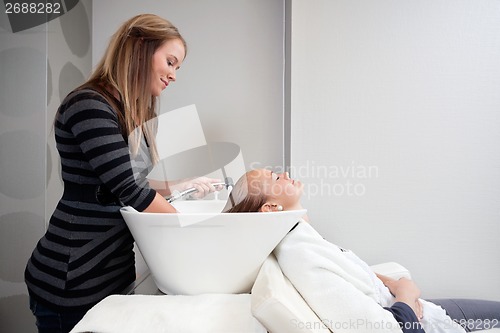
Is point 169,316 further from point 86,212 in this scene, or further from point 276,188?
point 276,188

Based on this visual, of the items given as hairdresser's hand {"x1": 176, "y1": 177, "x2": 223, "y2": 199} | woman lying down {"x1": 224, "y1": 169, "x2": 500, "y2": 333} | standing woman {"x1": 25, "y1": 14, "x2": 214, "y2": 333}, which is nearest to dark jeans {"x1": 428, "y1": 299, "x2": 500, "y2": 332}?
woman lying down {"x1": 224, "y1": 169, "x2": 500, "y2": 333}

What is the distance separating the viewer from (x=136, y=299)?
85 centimetres

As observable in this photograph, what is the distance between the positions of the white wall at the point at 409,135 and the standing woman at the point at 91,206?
3.30 feet

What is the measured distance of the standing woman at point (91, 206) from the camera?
Answer: 938mm

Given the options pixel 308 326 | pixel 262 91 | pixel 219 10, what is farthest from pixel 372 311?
pixel 219 10

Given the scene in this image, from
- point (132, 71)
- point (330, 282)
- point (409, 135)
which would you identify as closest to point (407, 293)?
point (330, 282)

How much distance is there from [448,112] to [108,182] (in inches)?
60.9

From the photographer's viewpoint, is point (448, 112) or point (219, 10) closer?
point (448, 112)

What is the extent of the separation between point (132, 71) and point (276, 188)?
1.77 feet

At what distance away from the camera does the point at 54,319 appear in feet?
3.33

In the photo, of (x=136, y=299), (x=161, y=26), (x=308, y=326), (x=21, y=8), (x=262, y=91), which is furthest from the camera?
(x=262, y=91)

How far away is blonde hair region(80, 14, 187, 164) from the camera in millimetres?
1055

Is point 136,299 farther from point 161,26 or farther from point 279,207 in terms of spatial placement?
point 161,26

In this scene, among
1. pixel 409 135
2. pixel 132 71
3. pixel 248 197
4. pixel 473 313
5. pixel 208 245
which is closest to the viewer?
pixel 208 245
